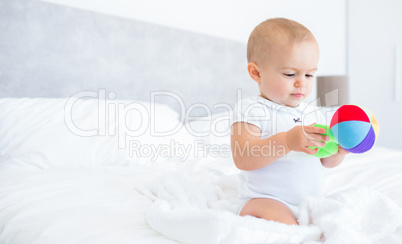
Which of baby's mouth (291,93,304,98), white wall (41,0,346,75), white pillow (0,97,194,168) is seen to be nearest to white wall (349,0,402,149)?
white wall (41,0,346,75)

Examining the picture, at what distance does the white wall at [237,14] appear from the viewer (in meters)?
2.15

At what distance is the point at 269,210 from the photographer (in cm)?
85

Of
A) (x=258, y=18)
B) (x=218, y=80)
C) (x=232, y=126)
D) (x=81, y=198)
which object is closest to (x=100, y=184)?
(x=81, y=198)

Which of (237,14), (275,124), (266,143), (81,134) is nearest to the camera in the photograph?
(266,143)

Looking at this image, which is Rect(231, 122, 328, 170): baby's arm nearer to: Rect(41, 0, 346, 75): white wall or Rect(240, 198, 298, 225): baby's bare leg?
Rect(240, 198, 298, 225): baby's bare leg

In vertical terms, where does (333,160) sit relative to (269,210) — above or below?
above

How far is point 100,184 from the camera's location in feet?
3.80

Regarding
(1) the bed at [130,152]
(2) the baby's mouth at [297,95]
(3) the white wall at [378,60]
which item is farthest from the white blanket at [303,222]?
(3) the white wall at [378,60]

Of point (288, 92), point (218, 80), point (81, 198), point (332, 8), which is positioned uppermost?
point (332, 8)

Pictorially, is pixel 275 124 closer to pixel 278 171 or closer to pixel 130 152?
pixel 278 171

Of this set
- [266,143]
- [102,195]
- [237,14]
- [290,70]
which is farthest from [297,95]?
[237,14]

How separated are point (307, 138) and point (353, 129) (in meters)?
0.09

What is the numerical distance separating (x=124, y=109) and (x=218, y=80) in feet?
3.32

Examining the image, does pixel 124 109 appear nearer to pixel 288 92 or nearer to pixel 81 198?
pixel 81 198
